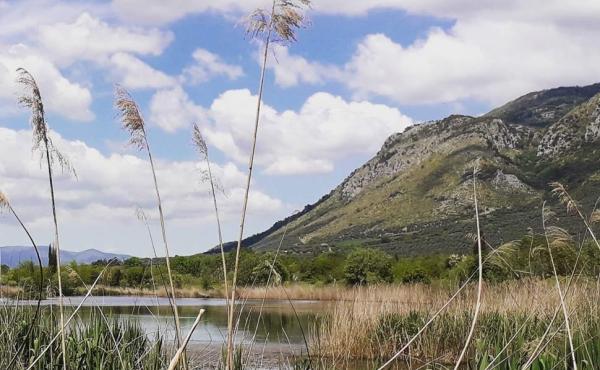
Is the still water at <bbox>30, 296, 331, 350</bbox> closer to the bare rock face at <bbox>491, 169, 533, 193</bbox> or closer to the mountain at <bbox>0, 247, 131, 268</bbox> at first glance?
the mountain at <bbox>0, 247, 131, 268</bbox>

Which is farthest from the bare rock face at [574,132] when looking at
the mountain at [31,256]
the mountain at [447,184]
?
the mountain at [31,256]

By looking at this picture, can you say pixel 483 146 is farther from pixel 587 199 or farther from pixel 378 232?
pixel 587 199

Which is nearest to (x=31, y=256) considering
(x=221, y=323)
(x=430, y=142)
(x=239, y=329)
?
(x=239, y=329)

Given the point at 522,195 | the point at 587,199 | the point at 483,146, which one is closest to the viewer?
the point at 587,199

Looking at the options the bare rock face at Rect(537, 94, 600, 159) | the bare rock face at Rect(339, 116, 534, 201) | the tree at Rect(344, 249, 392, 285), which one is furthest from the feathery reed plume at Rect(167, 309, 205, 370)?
the bare rock face at Rect(339, 116, 534, 201)

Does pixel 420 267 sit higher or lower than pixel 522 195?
lower

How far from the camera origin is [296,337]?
703 inches

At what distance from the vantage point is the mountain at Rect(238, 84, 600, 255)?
90062 mm

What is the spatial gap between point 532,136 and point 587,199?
5858cm

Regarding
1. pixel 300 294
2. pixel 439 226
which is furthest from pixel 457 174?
pixel 300 294

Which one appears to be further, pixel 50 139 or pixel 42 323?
pixel 42 323

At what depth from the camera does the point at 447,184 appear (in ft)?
384

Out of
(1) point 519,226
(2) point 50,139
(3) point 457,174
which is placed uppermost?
(3) point 457,174

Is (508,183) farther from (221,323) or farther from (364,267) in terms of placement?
(221,323)
